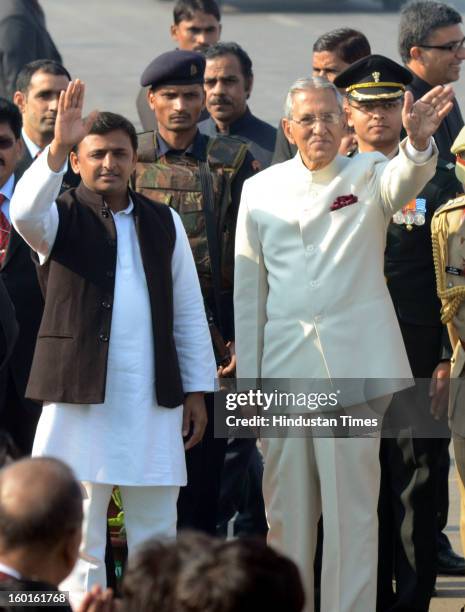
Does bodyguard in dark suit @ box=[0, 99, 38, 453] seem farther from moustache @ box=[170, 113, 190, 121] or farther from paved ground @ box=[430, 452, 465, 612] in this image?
paved ground @ box=[430, 452, 465, 612]

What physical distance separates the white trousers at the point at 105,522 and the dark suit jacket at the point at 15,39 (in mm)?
3263

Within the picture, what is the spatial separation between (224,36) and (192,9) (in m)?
11.6

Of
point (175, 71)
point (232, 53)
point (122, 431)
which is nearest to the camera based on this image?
point (122, 431)

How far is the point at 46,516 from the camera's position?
3.17 m

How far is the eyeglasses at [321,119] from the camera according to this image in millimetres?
5105


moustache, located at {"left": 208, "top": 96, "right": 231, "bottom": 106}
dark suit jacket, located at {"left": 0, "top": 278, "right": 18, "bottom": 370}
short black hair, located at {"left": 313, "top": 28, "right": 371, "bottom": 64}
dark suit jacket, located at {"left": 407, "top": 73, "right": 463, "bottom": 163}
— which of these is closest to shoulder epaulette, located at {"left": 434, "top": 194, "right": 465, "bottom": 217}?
dark suit jacket, located at {"left": 407, "top": 73, "right": 463, "bottom": 163}

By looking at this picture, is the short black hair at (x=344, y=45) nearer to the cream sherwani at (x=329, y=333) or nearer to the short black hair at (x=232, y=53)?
the short black hair at (x=232, y=53)

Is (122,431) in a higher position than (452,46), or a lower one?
lower

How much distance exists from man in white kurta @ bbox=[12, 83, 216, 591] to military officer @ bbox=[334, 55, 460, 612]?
0.87 meters

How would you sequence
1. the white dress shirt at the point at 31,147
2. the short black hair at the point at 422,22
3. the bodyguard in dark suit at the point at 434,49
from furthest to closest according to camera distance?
the short black hair at the point at 422,22
the bodyguard in dark suit at the point at 434,49
the white dress shirt at the point at 31,147

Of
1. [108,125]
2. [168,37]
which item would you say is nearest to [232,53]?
[108,125]

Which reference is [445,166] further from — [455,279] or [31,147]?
[31,147]

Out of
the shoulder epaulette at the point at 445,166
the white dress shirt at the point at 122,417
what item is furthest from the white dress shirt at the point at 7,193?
the shoulder epaulette at the point at 445,166

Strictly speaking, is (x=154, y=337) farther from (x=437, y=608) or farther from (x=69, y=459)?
(x=437, y=608)
